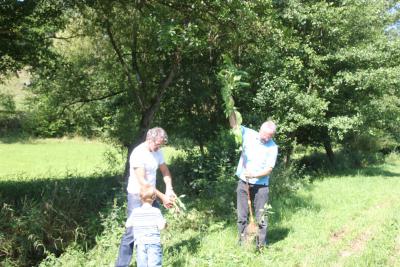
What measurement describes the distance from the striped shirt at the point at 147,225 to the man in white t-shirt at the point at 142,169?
0.44 m

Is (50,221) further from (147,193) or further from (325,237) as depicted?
(325,237)

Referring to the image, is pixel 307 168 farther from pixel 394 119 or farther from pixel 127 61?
pixel 127 61

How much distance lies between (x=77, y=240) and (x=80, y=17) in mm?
8446

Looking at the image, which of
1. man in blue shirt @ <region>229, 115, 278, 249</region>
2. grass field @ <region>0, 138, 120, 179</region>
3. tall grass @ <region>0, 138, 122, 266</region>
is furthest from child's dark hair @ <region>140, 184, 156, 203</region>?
grass field @ <region>0, 138, 120, 179</region>

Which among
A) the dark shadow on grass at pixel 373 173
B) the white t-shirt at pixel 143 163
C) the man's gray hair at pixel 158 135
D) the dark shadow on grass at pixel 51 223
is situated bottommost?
the dark shadow on grass at pixel 373 173

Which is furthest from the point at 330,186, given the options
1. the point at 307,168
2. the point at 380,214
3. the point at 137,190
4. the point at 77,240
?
the point at 137,190

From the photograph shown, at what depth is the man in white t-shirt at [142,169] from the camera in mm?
6285

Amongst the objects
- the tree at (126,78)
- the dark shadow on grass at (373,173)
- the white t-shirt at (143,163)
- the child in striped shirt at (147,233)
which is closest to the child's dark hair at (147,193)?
the child in striped shirt at (147,233)

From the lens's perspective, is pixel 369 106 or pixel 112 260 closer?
pixel 112 260

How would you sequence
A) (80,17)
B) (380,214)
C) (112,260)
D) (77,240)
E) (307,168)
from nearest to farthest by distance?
(112,260) → (77,240) → (380,214) → (80,17) → (307,168)

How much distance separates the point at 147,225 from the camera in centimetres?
587

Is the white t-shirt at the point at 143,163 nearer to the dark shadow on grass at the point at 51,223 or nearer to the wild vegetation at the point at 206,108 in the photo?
the wild vegetation at the point at 206,108

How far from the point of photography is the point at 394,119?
19.8m

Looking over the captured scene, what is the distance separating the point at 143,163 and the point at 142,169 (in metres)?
0.09
